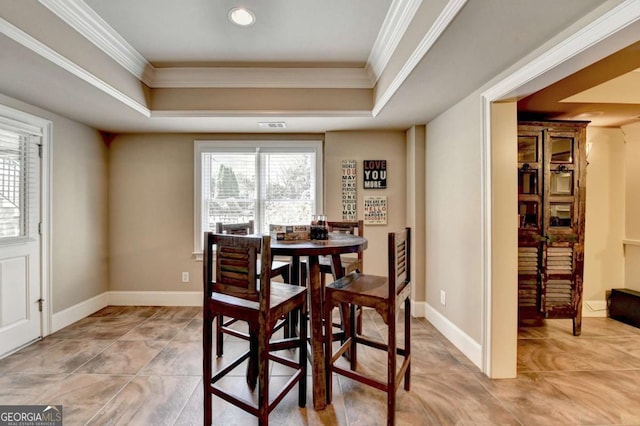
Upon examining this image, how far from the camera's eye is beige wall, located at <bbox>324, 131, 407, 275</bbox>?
344 centimetres

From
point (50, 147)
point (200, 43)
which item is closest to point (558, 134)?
point (200, 43)

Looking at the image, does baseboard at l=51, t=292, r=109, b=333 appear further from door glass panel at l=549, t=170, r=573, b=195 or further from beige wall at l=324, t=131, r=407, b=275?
door glass panel at l=549, t=170, r=573, b=195

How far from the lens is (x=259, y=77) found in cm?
275

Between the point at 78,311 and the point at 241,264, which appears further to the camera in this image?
the point at 78,311

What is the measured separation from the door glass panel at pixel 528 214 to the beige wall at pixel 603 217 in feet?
3.60

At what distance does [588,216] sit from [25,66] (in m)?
5.23

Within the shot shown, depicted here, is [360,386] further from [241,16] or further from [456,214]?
[241,16]

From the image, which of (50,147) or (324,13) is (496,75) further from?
(50,147)

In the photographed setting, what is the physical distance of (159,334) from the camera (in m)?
2.77

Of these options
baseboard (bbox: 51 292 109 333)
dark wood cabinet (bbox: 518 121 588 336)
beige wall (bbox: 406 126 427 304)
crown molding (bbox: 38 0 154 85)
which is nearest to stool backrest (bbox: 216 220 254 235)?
crown molding (bbox: 38 0 154 85)

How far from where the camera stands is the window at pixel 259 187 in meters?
3.60

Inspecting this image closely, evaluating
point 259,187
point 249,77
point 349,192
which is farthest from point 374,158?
point 249,77

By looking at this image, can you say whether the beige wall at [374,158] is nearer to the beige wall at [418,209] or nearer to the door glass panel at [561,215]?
the beige wall at [418,209]

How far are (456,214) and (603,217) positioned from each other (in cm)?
206
